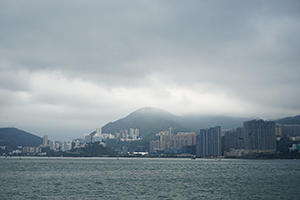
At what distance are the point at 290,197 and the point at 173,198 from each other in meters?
17.1

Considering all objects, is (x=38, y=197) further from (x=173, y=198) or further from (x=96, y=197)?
(x=173, y=198)

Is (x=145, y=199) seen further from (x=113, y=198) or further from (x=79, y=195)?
(x=79, y=195)

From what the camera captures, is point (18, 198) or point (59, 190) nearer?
point (18, 198)

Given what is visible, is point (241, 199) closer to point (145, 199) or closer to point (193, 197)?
point (193, 197)

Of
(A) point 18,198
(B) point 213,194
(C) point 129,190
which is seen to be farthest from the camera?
(C) point 129,190

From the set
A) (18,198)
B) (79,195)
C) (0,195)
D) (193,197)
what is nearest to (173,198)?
(193,197)

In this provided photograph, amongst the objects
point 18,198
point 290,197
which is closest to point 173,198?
point 290,197

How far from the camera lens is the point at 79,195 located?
4512 centimetres

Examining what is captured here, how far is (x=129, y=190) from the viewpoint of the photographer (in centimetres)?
5175

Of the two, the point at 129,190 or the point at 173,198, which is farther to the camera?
the point at 129,190

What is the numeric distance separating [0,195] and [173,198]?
2460cm

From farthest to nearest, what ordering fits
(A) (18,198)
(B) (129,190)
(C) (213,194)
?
A: (B) (129,190) → (C) (213,194) → (A) (18,198)

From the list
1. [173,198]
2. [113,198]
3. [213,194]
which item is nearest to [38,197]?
[113,198]

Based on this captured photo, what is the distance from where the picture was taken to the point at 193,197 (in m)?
44.8
